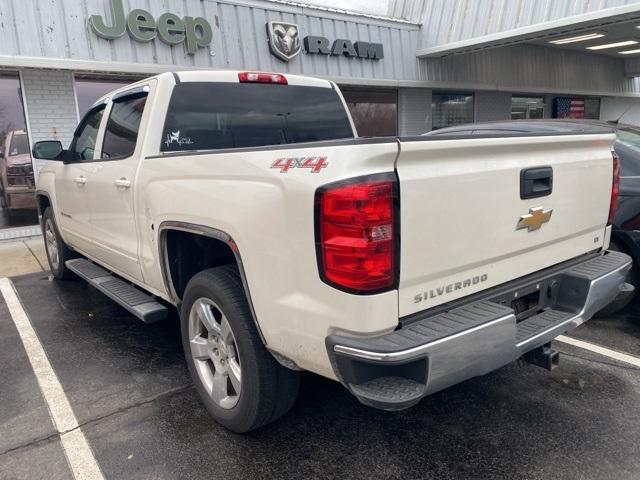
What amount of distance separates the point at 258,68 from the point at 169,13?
2.00 metres

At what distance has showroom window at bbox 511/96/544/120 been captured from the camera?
53.0ft

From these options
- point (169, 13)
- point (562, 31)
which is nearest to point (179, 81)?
point (169, 13)

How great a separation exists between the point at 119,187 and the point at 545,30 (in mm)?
9726

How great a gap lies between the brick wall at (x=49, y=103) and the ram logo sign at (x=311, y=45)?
395cm

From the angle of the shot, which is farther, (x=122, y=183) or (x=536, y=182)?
(x=122, y=183)

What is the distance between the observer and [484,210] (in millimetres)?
2305

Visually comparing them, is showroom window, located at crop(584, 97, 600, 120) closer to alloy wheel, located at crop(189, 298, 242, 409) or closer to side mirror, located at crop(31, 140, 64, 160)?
side mirror, located at crop(31, 140, 64, 160)

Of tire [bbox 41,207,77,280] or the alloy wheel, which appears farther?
tire [bbox 41,207,77,280]

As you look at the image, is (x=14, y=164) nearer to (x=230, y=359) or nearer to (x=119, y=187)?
(x=119, y=187)

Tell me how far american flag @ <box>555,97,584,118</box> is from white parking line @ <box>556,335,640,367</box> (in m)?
15.5

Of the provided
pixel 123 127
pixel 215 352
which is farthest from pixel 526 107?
pixel 215 352

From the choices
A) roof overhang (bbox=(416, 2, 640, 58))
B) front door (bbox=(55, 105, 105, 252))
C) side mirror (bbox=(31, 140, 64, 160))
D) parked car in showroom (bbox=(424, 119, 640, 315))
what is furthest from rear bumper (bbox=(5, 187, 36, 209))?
roof overhang (bbox=(416, 2, 640, 58))

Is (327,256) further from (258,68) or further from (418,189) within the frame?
(258,68)

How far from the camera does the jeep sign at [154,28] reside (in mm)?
8398
